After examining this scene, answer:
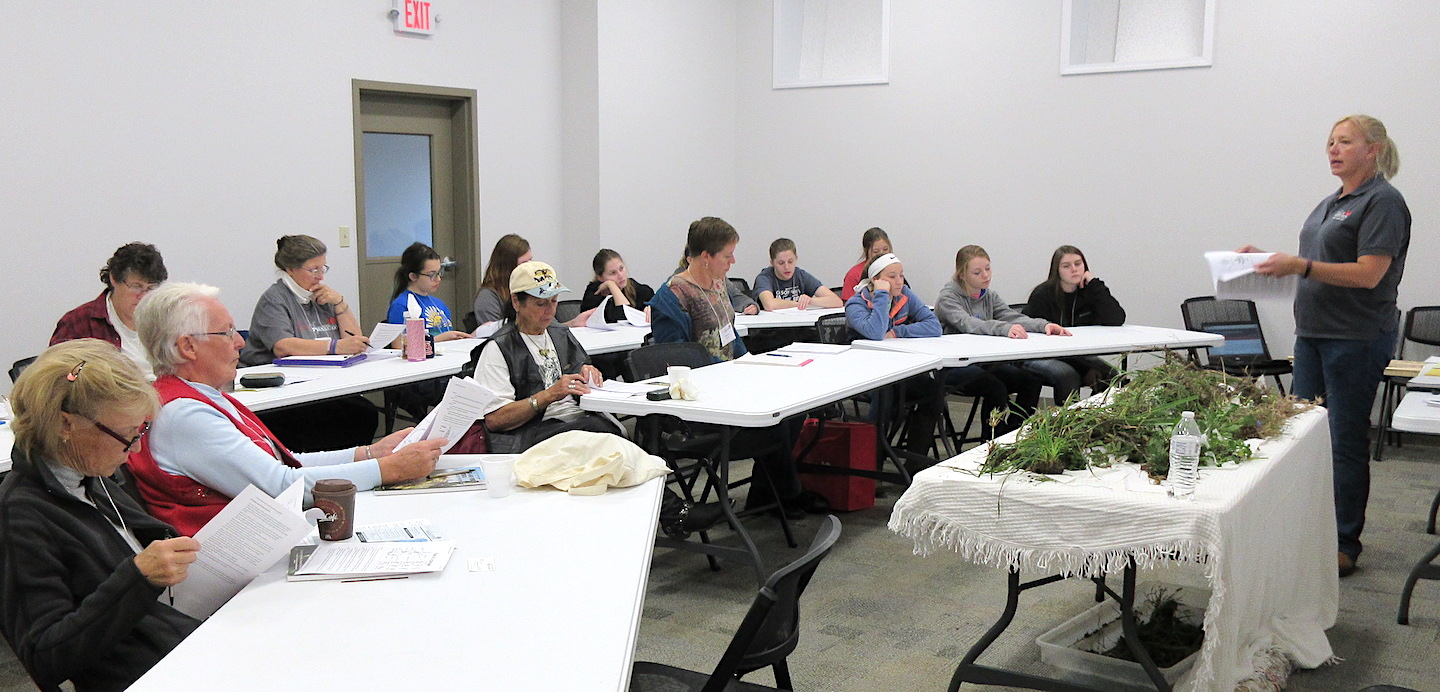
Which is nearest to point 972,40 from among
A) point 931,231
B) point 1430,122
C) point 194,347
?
point 931,231

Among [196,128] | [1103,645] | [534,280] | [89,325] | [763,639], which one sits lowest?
[1103,645]

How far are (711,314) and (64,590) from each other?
3.39 meters

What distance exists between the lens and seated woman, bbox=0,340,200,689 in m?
1.80

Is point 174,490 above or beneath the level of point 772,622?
above

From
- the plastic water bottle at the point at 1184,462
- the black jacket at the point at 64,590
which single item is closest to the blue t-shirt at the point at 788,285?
the plastic water bottle at the point at 1184,462

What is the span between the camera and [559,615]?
6.23 feet

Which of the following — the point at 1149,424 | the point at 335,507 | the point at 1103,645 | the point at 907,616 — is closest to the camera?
the point at 335,507

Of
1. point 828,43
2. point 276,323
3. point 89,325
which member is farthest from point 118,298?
point 828,43

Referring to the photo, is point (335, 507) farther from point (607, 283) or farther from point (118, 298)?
point (607, 283)

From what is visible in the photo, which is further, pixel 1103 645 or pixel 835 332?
pixel 835 332

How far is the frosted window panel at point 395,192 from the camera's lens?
7422 mm

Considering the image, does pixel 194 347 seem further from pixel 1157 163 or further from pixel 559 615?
pixel 1157 163

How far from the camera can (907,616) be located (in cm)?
379

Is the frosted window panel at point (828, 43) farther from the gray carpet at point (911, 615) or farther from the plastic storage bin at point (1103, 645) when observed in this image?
the plastic storage bin at point (1103, 645)
